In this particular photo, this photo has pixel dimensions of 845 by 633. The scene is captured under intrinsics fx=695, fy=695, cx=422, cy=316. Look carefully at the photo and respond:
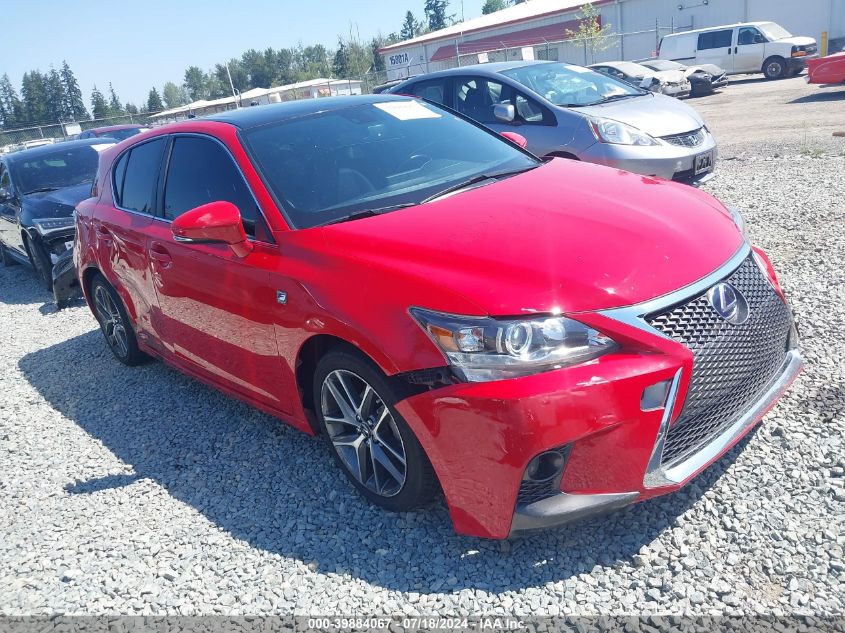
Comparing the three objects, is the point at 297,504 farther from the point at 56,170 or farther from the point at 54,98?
the point at 54,98

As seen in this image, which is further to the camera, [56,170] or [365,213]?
[56,170]

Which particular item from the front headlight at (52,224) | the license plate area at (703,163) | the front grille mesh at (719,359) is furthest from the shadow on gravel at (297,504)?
the license plate area at (703,163)

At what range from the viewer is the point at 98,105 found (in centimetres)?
9850

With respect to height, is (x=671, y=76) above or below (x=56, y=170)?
below

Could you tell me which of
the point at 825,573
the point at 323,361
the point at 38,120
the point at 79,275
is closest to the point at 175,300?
the point at 323,361

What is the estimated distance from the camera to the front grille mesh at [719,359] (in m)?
2.49

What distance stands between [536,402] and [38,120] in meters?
101

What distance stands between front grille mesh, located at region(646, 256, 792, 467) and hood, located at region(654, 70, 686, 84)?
20.1 metres

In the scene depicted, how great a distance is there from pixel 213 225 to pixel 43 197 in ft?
22.0

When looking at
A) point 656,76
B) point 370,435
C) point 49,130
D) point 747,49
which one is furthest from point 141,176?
point 49,130

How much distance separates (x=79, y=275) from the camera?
566 centimetres

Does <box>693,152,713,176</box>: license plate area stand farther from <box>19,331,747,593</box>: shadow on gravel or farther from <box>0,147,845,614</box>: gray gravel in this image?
<box>19,331,747,593</box>: shadow on gravel

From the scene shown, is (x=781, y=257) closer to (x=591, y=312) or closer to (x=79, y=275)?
(x=591, y=312)

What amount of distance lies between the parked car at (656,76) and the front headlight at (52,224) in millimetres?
14510
